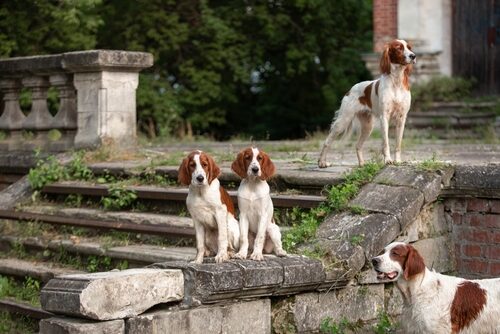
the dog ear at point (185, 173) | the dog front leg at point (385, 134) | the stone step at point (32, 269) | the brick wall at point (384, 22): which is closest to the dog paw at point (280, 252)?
the dog ear at point (185, 173)

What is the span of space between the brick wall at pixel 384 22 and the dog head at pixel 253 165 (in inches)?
448

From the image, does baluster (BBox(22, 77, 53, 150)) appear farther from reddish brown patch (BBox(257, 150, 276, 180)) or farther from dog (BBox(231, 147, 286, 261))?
reddish brown patch (BBox(257, 150, 276, 180))

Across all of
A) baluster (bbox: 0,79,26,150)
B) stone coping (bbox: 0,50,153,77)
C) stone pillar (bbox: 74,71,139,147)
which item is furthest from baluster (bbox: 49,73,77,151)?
baluster (bbox: 0,79,26,150)

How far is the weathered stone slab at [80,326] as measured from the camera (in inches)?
252

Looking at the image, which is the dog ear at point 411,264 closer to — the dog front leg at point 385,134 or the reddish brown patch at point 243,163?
the reddish brown patch at point 243,163

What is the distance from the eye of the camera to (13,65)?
12.7 m

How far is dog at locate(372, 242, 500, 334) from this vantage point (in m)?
6.95

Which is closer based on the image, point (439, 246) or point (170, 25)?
point (439, 246)

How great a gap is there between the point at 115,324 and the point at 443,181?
127 inches

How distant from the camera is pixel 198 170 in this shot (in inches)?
265

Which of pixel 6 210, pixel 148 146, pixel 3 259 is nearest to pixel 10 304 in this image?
pixel 3 259

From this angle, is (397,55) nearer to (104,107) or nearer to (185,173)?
(185,173)

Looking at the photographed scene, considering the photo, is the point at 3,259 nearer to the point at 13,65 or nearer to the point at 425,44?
the point at 13,65

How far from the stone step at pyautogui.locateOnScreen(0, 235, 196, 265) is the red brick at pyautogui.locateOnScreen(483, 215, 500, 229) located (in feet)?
7.92
